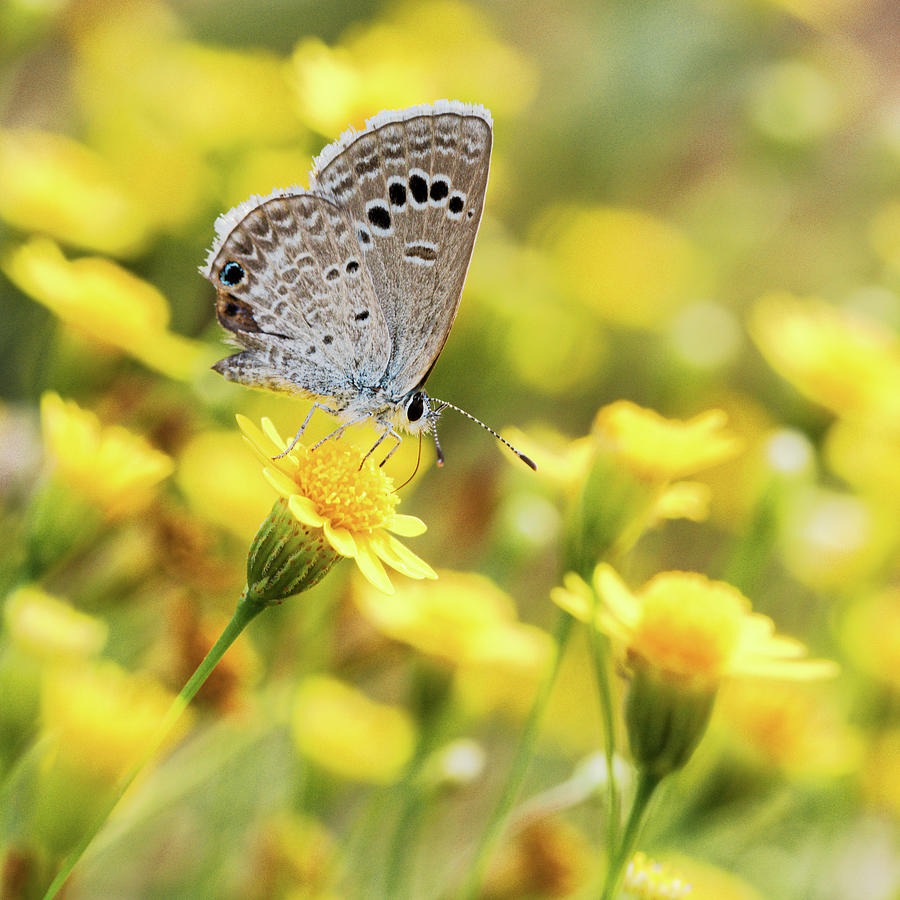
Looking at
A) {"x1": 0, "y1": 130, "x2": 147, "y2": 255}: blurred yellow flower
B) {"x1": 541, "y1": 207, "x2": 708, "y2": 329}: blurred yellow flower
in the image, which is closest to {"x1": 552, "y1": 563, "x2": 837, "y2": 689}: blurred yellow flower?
{"x1": 0, "y1": 130, "x2": 147, "y2": 255}: blurred yellow flower

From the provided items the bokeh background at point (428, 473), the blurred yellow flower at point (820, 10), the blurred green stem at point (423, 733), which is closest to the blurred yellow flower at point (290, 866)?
the bokeh background at point (428, 473)

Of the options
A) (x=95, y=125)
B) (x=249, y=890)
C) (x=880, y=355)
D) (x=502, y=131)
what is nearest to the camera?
(x=249, y=890)

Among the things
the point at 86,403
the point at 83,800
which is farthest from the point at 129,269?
the point at 83,800

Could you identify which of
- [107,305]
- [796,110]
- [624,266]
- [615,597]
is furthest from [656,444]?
Answer: [624,266]

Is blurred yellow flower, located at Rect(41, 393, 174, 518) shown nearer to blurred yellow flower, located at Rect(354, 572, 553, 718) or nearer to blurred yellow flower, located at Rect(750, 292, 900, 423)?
blurred yellow flower, located at Rect(354, 572, 553, 718)

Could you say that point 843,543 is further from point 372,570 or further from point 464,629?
point 372,570

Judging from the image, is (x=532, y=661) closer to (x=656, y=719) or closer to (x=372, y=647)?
(x=372, y=647)
